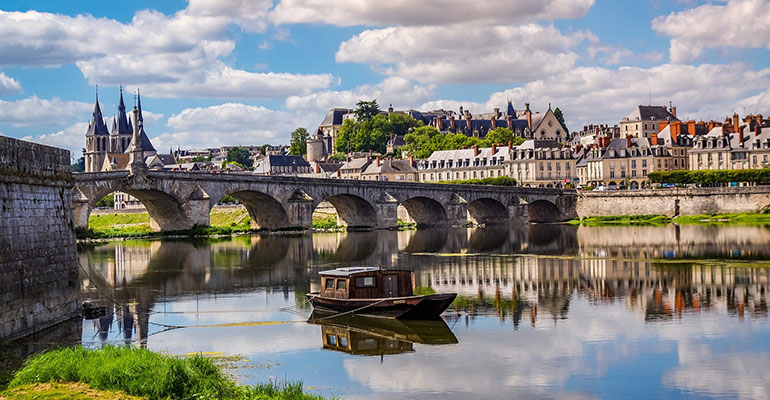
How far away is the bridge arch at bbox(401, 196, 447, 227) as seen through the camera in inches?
3366

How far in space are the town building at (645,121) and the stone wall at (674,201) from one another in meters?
46.9

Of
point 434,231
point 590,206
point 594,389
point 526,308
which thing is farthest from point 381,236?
point 594,389

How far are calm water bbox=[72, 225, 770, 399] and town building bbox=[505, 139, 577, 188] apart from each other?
60536 mm

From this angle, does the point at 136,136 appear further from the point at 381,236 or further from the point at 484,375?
the point at 484,375

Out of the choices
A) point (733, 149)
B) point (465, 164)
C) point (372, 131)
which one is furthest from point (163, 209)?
point (372, 131)

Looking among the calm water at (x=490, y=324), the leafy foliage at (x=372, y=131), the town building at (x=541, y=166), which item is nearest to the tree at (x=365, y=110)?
the leafy foliage at (x=372, y=131)

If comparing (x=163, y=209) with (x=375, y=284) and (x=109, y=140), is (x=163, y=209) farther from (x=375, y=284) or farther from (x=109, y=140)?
(x=109, y=140)

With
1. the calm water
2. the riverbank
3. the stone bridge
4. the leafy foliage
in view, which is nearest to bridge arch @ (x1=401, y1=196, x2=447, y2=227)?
the stone bridge

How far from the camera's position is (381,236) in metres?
69.9

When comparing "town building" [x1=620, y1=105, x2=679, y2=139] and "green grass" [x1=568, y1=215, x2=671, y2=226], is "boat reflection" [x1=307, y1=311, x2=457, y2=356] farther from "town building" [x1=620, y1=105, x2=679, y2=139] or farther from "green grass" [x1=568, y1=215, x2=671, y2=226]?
"town building" [x1=620, y1=105, x2=679, y2=139]

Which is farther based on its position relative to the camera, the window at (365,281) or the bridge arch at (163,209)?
the bridge arch at (163,209)

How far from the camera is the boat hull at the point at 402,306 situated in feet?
86.2

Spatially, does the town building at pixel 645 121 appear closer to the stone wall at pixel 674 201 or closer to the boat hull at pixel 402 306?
the stone wall at pixel 674 201

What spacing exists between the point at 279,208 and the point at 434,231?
40.1 ft
